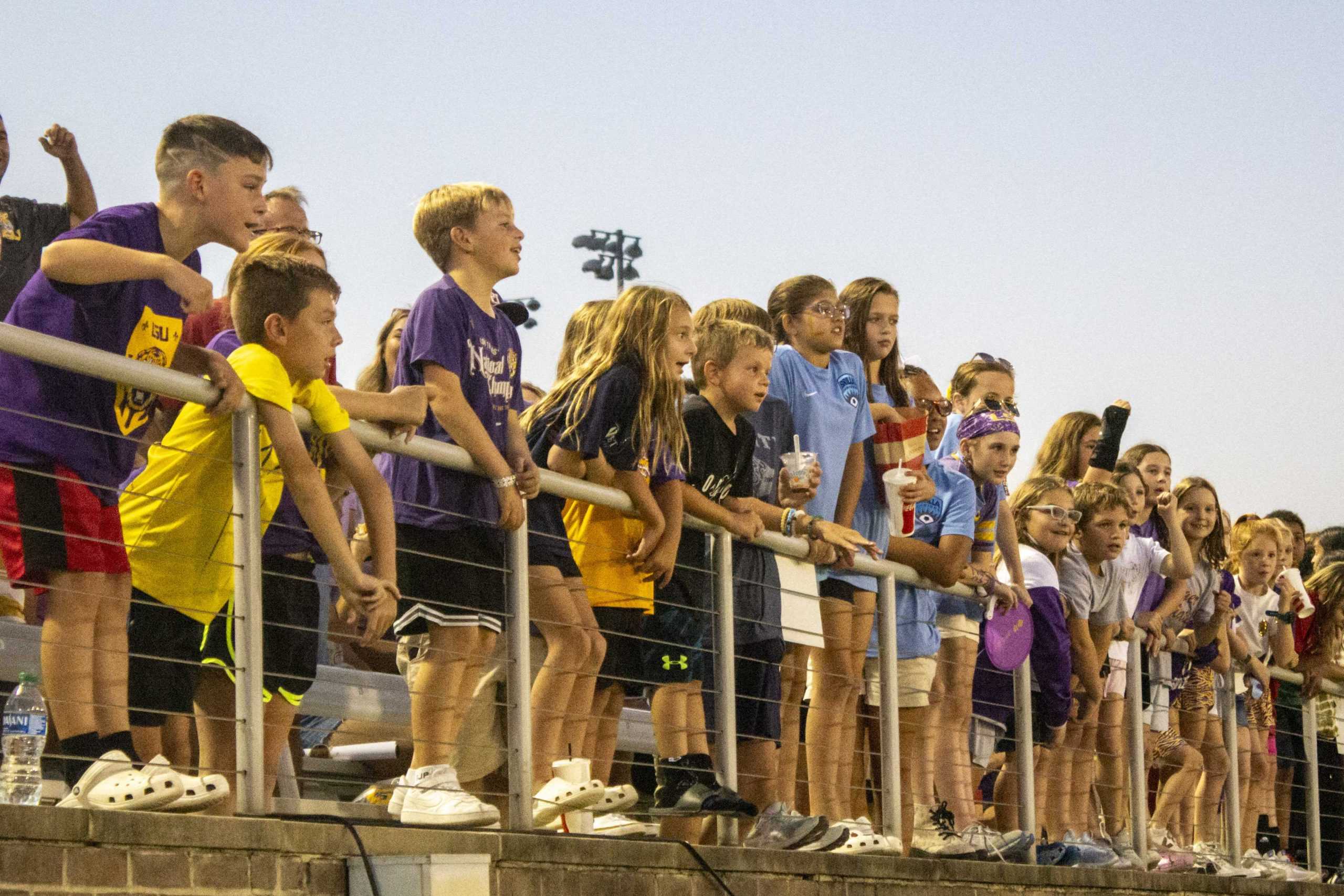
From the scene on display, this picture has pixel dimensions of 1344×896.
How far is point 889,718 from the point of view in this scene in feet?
24.7

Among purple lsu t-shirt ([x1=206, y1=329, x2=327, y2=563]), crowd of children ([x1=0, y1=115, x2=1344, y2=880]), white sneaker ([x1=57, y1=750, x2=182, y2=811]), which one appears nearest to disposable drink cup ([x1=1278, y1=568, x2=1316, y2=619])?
crowd of children ([x1=0, y1=115, x2=1344, y2=880])

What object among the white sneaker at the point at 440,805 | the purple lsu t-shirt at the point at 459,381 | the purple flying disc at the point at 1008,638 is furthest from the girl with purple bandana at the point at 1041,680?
the white sneaker at the point at 440,805

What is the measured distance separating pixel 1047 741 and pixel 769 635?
8.12 ft

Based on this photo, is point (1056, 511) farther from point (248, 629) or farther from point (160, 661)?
point (248, 629)

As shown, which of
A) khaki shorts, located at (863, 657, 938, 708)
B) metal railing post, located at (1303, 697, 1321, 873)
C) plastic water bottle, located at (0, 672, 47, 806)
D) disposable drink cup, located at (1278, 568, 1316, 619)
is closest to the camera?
plastic water bottle, located at (0, 672, 47, 806)

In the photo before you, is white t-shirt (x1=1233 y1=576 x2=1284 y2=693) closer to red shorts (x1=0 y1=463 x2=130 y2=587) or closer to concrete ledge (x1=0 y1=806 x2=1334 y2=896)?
concrete ledge (x1=0 y1=806 x2=1334 y2=896)

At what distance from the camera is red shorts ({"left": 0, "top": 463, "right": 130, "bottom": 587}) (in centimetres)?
459

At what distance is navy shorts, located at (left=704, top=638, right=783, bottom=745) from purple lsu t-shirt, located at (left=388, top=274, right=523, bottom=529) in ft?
4.41

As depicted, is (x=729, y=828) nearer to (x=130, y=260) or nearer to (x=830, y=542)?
(x=830, y=542)

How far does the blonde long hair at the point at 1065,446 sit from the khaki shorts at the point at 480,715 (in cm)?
452

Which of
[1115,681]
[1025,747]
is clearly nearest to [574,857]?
[1025,747]

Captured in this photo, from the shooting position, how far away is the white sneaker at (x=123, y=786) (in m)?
4.29

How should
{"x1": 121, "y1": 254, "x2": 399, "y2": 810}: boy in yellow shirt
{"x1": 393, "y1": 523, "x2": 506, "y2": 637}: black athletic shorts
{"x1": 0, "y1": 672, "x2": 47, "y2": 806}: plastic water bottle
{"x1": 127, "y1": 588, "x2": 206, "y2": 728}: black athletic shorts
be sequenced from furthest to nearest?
{"x1": 393, "y1": 523, "x2": 506, "y2": 637}: black athletic shorts → {"x1": 127, "y1": 588, "x2": 206, "y2": 728}: black athletic shorts → {"x1": 121, "y1": 254, "x2": 399, "y2": 810}: boy in yellow shirt → {"x1": 0, "y1": 672, "x2": 47, "y2": 806}: plastic water bottle

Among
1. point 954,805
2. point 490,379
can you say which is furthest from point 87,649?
point 954,805
